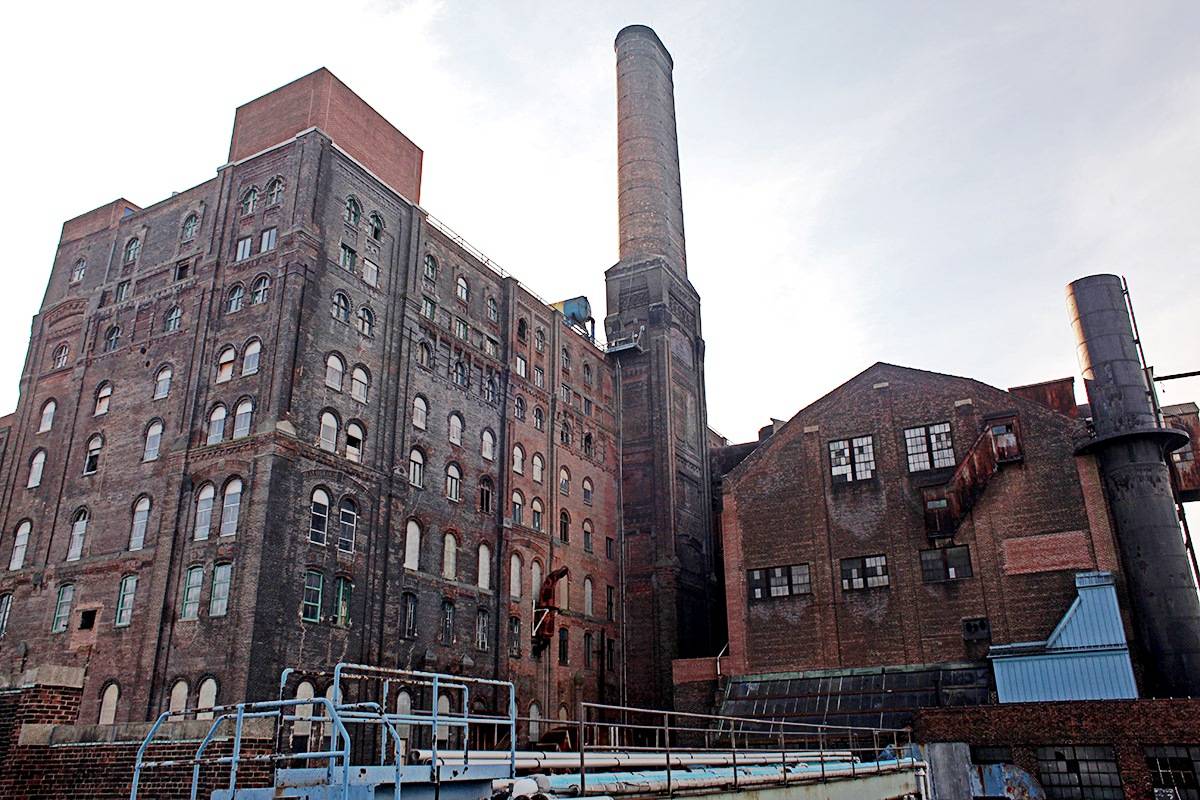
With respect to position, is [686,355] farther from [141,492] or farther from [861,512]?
[141,492]

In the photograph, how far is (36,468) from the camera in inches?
1473

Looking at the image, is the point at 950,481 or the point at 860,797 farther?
the point at 950,481

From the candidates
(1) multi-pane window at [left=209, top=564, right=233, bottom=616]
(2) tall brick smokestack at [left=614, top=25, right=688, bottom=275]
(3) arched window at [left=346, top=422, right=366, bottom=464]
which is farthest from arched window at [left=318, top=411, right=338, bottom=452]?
(2) tall brick smokestack at [left=614, top=25, right=688, bottom=275]

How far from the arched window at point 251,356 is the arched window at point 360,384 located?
3350 millimetres

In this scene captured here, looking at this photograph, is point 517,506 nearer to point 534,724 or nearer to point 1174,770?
point 534,724

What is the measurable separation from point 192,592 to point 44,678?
543 inches

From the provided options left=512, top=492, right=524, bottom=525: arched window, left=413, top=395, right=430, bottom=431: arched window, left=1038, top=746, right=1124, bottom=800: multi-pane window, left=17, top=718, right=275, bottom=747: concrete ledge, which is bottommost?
left=1038, top=746, right=1124, bottom=800: multi-pane window

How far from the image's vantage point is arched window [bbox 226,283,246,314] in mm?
34500

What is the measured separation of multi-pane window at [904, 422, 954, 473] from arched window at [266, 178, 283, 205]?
26.4 m

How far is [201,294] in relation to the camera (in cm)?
3556

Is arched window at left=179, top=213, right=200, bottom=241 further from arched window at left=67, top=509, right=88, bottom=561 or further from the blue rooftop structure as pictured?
the blue rooftop structure

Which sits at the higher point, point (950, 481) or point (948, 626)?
point (950, 481)

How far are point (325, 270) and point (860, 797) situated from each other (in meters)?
24.8

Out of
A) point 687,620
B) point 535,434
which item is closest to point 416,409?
point 535,434
